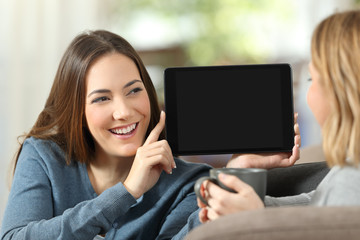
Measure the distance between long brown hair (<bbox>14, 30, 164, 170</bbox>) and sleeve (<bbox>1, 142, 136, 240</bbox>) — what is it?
0.14m

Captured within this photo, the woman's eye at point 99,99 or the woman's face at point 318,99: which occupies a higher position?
the woman's face at point 318,99

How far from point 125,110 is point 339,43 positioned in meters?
0.61

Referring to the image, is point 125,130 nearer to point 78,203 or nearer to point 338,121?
point 78,203

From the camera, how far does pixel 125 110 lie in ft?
4.44

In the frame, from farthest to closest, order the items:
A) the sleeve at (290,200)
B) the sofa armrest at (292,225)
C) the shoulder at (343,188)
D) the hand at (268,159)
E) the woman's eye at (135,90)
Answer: the woman's eye at (135,90) → the hand at (268,159) → the sleeve at (290,200) → the shoulder at (343,188) → the sofa armrest at (292,225)

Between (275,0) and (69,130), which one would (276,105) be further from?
(275,0)

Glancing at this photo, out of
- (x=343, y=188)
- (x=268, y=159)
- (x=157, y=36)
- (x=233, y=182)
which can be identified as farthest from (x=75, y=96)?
(x=157, y=36)

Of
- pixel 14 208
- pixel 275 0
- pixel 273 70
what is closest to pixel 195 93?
pixel 273 70

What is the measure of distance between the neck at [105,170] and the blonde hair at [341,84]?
0.74m

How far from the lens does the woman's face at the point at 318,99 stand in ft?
3.15

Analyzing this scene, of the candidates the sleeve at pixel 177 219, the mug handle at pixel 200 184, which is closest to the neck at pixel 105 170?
the sleeve at pixel 177 219

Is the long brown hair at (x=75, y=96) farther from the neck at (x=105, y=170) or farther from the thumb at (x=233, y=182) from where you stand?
the thumb at (x=233, y=182)

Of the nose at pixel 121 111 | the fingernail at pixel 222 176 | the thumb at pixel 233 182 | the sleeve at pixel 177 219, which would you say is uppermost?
the nose at pixel 121 111

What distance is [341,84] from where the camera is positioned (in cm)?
90
